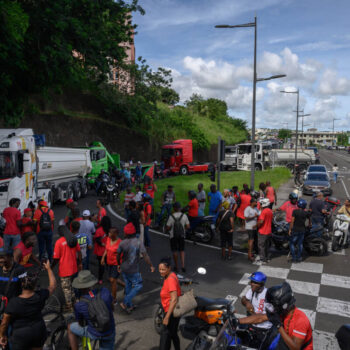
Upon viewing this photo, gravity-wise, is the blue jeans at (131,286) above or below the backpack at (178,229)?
below

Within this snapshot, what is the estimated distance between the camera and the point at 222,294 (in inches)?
284

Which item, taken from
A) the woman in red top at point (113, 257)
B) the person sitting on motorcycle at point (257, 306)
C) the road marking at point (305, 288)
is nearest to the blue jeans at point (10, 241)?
the woman in red top at point (113, 257)

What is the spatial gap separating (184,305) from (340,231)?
7.45 metres

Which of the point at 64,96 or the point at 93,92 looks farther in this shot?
the point at 93,92

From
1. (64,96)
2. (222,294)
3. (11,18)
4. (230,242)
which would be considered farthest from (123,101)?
(222,294)

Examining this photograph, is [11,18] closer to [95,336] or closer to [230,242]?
[230,242]

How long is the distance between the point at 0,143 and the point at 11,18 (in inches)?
160

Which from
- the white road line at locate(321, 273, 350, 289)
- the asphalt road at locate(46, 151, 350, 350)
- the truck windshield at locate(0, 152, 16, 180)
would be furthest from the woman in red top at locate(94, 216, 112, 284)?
the truck windshield at locate(0, 152, 16, 180)

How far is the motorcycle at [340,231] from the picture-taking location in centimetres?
1017

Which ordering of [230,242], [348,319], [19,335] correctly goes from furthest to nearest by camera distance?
[230,242], [348,319], [19,335]

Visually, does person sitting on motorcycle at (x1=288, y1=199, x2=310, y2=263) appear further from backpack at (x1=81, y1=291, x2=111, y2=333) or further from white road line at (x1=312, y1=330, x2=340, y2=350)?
backpack at (x1=81, y1=291, x2=111, y2=333)

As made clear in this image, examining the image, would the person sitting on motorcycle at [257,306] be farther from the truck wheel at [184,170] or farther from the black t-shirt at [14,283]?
the truck wheel at [184,170]

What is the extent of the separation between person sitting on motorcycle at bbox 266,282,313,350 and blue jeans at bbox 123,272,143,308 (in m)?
3.21

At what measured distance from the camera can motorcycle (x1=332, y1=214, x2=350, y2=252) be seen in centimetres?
1017
